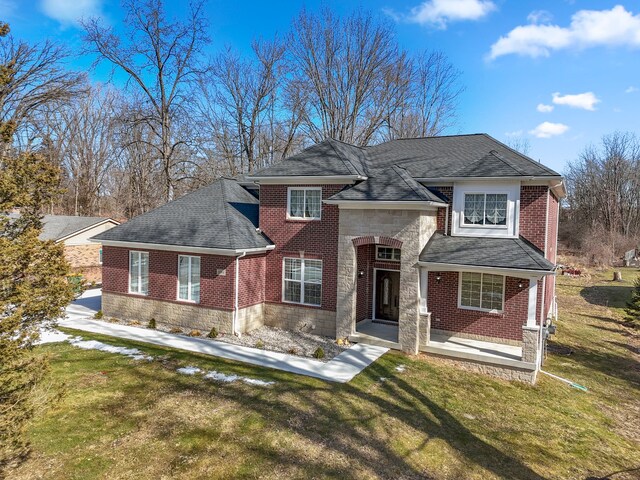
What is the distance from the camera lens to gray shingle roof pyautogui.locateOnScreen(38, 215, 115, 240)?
25641 millimetres

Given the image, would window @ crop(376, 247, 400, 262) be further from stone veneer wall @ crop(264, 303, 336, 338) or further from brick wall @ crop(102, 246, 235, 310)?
brick wall @ crop(102, 246, 235, 310)

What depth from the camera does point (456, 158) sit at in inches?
579

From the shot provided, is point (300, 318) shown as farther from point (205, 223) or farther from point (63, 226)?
point (63, 226)

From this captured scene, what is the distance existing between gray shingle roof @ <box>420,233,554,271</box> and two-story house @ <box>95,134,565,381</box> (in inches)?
2.1

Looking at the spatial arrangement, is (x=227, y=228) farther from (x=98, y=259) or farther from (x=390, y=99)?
(x=390, y=99)

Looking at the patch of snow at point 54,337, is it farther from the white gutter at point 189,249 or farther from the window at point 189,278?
the white gutter at point 189,249

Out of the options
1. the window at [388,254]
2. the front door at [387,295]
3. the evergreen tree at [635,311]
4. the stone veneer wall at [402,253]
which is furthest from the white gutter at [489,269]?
the evergreen tree at [635,311]

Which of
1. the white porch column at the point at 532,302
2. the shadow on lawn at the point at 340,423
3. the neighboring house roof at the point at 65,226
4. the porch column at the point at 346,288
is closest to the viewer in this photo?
the shadow on lawn at the point at 340,423

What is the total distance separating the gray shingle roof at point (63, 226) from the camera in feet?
84.1

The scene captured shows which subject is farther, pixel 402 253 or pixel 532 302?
pixel 402 253

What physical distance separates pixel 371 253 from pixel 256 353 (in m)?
5.42

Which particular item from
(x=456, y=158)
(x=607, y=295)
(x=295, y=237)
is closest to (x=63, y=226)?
(x=295, y=237)

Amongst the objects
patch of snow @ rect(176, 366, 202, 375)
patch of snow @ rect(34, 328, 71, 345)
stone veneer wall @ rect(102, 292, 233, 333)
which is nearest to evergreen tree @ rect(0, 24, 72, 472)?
patch of snow @ rect(176, 366, 202, 375)

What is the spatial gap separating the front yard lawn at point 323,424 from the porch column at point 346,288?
6.26 feet
